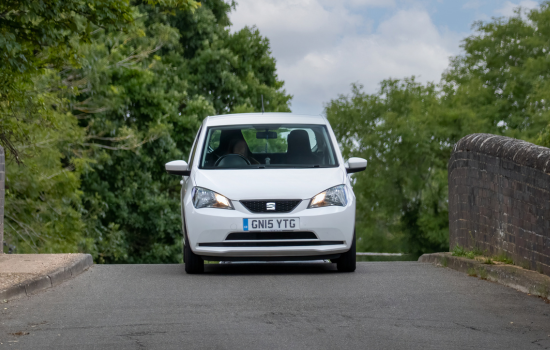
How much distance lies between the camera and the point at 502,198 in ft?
32.3

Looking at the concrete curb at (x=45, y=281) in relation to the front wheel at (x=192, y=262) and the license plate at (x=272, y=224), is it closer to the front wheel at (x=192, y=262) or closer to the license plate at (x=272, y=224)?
the front wheel at (x=192, y=262)

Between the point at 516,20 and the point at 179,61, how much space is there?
70.9ft

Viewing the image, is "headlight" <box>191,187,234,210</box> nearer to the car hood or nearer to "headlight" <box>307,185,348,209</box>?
the car hood

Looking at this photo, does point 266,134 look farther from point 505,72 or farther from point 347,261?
point 505,72

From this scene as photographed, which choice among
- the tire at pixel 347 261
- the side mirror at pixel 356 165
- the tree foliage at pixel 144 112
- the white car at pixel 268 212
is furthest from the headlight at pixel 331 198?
the tree foliage at pixel 144 112

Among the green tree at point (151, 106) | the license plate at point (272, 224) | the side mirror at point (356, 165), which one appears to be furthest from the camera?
the green tree at point (151, 106)

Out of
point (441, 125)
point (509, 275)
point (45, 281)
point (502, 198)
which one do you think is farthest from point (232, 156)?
point (441, 125)

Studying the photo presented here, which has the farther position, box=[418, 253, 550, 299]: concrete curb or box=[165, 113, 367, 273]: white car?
box=[165, 113, 367, 273]: white car

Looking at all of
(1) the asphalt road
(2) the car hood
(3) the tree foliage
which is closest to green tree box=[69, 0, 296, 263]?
(3) the tree foliage

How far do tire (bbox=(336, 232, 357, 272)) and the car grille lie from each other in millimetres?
958

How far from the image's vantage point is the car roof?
34.1ft

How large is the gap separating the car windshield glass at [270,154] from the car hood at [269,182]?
0.70 feet

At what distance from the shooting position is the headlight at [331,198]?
9.20 metres

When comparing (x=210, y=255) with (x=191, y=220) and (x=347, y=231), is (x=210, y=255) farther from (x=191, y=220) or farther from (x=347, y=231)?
(x=347, y=231)
